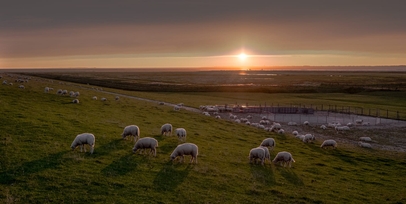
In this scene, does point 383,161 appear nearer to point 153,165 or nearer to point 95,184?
point 153,165

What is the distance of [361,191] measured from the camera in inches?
778

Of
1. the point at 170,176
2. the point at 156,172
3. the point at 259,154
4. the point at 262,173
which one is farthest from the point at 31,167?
the point at 259,154

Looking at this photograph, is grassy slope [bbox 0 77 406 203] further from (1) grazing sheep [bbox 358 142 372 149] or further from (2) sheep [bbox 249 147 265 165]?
(1) grazing sheep [bbox 358 142 372 149]

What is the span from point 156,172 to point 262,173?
680 centimetres

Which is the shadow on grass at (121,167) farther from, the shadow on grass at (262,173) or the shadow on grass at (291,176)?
the shadow on grass at (291,176)

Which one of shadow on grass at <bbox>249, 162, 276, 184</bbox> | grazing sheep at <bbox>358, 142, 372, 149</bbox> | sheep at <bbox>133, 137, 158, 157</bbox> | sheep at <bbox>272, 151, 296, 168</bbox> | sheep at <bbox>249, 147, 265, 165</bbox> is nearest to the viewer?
shadow on grass at <bbox>249, 162, 276, 184</bbox>

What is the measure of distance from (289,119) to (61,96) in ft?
119

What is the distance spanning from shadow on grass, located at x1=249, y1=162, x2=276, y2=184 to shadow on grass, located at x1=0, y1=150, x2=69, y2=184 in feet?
36.2

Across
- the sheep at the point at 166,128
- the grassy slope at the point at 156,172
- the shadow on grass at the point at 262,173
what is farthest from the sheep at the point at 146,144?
the sheep at the point at 166,128

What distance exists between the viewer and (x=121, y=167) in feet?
58.3

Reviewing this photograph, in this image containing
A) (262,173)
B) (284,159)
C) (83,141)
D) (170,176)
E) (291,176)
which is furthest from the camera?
(284,159)

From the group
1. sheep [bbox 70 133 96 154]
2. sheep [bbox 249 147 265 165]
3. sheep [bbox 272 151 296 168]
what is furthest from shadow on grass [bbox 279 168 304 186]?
sheep [bbox 70 133 96 154]

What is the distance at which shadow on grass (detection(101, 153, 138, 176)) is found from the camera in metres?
16.9

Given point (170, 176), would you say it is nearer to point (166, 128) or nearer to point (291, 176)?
point (291, 176)
